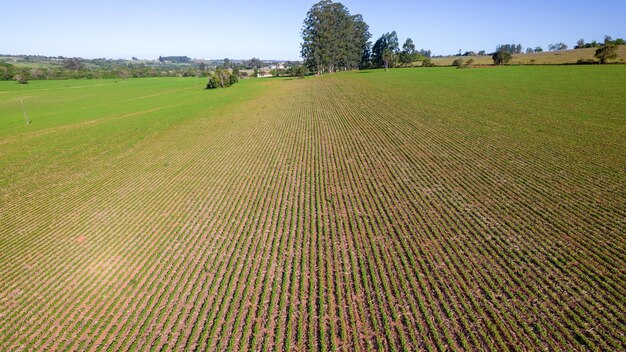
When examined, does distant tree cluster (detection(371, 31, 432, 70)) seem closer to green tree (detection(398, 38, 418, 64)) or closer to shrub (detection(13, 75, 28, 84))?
green tree (detection(398, 38, 418, 64))

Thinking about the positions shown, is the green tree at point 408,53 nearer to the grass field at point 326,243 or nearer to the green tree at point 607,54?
the green tree at point 607,54

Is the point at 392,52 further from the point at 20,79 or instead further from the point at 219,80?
the point at 20,79

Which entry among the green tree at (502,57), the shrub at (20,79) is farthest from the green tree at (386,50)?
the shrub at (20,79)

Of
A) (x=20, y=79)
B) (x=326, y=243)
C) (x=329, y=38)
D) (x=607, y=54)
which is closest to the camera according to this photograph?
(x=326, y=243)

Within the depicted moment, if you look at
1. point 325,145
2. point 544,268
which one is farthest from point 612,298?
point 325,145

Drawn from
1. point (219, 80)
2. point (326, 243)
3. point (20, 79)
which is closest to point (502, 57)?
point (219, 80)

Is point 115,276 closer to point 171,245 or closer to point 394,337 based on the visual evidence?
point 171,245
